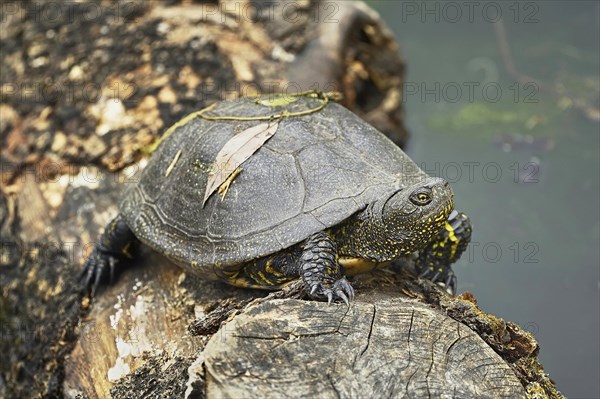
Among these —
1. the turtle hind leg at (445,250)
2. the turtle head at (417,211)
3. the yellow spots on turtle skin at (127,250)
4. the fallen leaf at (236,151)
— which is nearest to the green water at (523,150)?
the turtle hind leg at (445,250)

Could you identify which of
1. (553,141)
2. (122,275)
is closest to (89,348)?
(122,275)

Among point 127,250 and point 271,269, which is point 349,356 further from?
point 127,250

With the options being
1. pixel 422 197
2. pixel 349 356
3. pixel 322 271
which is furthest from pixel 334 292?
pixel 422 197

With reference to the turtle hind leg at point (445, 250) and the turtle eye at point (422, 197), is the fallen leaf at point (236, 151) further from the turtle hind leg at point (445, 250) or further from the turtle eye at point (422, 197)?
the turtle hind leg at point (445, 250)

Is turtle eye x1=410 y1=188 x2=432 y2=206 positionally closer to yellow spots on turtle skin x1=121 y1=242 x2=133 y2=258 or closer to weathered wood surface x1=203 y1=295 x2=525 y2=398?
weathered wood surface x1=203 y1=295 x2=525 y2=398

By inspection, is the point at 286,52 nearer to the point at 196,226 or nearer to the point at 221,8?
the point at 221,8

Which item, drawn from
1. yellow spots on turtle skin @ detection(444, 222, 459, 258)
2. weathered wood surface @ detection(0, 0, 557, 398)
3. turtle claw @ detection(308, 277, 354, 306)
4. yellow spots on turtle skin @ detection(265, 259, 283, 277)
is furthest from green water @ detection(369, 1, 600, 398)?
yellow spots on turtle skin @ detection(265, 259, 283, 277)
